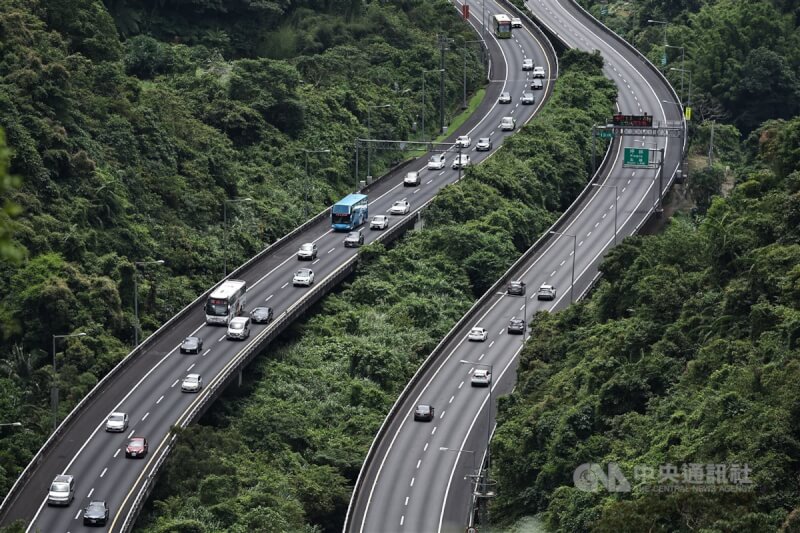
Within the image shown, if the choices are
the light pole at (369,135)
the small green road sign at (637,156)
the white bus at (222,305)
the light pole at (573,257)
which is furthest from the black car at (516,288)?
the light pole at (369,135)

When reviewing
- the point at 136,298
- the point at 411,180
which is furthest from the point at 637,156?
the point at 136,298

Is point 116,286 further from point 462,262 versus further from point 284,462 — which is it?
point 462,262

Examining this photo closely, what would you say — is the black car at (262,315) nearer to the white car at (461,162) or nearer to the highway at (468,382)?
the highway at (468,382)

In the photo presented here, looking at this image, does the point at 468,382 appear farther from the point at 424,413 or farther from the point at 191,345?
the point at 191,345

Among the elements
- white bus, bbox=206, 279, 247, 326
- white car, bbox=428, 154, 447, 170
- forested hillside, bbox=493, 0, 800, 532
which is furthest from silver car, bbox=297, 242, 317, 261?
white car, bbox=428, 154, 447, 170

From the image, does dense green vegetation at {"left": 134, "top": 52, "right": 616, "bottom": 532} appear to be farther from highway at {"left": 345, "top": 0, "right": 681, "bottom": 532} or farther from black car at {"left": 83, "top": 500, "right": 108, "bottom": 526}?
highway at {"left": 345, "top": 0, "right": 681, "bottom": 532}
